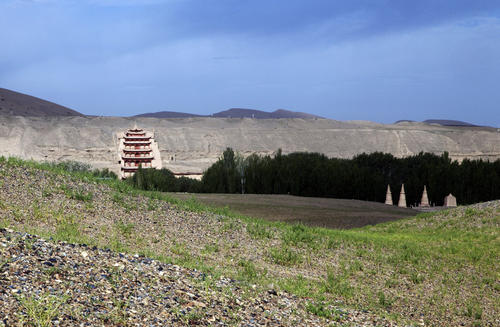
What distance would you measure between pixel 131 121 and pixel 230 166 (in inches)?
3422

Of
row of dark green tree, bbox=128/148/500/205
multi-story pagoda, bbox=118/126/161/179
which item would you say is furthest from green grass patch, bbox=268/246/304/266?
multi-story pagoda, bbox=118/126/161/179

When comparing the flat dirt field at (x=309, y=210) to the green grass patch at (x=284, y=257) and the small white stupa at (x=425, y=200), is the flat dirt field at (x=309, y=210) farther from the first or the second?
the small white stupa at (x=425, y=200)

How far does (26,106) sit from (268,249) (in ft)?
507

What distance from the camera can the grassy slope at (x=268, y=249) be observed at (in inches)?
461

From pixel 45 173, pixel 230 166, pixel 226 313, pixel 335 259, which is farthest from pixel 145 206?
pixel 230 166

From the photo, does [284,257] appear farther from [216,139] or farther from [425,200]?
[216,139]

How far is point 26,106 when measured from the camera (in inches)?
6053

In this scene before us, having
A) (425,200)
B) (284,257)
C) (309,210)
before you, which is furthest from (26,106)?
(284,257)

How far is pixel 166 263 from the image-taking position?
400 inches

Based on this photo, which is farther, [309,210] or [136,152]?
[136,152]

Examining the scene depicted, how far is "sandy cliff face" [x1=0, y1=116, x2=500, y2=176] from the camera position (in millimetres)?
99062

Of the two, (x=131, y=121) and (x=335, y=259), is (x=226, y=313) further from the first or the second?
(x=131, y=121)

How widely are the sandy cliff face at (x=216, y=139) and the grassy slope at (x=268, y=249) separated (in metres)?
72.4

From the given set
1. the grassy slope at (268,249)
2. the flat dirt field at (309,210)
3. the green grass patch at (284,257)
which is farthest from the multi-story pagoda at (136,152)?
the green grass patch at (284,257)
